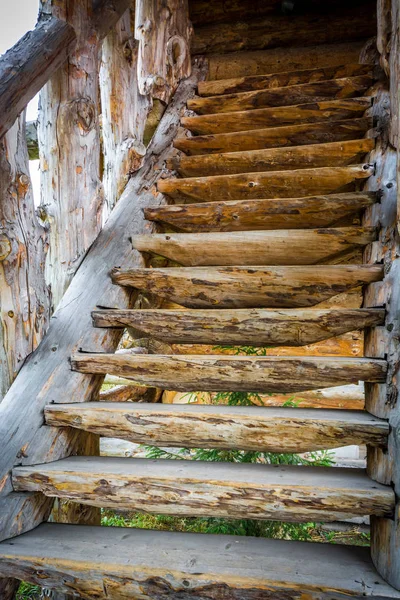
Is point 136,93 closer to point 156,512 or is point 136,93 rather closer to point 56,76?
point 56,76

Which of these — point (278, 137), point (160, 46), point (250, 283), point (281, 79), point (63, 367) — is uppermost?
point (160, 46)

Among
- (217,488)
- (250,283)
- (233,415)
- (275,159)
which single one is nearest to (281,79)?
(275,159)

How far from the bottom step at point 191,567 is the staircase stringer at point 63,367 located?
0.13m

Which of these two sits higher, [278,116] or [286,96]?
[286,96]

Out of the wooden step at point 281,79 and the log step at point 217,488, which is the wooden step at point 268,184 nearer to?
the wooden step at point 281,79

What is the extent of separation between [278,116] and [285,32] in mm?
1349

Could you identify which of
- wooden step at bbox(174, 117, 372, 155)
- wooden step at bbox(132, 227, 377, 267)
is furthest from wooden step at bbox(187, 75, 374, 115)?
wooden step at bbox(132, 227, 377, 267)

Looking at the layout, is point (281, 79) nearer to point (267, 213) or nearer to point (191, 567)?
point (267, 213)

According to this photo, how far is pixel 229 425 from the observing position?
1.26 metres

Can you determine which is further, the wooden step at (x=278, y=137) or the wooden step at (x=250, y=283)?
the wooden step at (x=278, y=137)

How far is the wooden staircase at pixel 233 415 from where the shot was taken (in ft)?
3.43

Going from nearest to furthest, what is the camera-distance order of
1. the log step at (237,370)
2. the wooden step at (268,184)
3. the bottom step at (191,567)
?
the bottom step at (191,567) → the log step at (237,370) → the wooden step at (268,184)

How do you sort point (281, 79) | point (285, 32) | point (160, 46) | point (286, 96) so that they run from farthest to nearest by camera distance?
point (285, 32) → point (281, 79) → point (160, 46) → point (286, 96)

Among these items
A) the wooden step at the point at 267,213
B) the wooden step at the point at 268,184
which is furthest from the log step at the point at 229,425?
the wooden step at the point at 268,184
